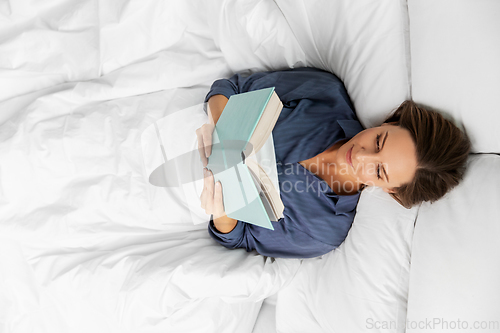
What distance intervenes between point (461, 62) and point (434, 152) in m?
0.20

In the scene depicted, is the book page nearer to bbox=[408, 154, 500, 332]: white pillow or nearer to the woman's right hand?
the woman's right hand

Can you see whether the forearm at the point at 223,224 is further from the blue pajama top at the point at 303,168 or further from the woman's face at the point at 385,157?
the woman's face at the point at 385,157

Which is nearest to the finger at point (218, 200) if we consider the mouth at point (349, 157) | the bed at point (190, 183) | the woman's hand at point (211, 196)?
the woman's hand at point (211, 196)

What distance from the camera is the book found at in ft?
2.07

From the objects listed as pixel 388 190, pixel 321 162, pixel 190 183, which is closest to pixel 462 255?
pixel 388 190

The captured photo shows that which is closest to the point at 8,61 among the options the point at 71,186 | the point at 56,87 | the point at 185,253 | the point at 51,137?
the point at 56,87

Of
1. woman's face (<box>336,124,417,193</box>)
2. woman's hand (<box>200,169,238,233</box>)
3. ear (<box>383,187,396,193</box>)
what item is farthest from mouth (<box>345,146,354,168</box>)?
woman's hand (<box>200,169,238,233</box>)

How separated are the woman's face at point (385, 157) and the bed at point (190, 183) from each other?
0.09 m

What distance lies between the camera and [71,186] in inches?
34.2

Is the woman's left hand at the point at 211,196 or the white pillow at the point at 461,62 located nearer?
the white pillow at the point at 461,62

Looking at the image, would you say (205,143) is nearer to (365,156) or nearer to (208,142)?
(208,142)

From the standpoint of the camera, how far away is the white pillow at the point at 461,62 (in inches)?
25.9

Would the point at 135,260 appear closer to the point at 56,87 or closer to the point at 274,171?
the point at 274,171

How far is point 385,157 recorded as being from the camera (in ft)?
2.42
